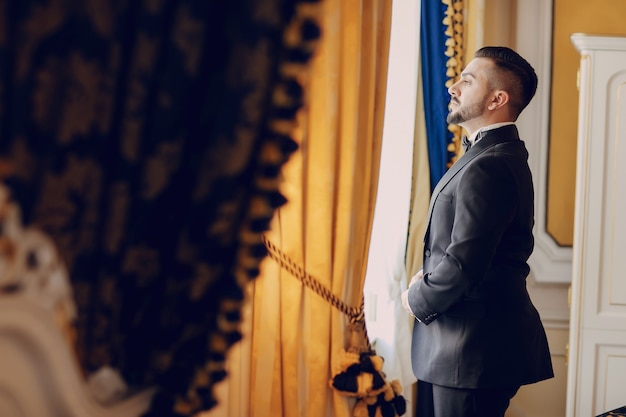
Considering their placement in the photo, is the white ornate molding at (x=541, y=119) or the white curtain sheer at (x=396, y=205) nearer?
the white curtain sheer at (x=396, y=205)

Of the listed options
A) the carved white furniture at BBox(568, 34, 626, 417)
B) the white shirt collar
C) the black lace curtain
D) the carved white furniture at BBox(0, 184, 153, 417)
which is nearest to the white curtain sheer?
the carved white furniture at BBox(568, 34, 626, 417)

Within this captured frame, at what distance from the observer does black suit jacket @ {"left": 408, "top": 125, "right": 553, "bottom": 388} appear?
153 centimetres

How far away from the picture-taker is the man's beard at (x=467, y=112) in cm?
176

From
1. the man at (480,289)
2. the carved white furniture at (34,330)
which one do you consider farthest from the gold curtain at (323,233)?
the carved white furniture at (34,330)

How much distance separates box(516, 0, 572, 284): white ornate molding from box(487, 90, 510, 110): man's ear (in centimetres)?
138

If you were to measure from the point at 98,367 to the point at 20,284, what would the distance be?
5.9 inches

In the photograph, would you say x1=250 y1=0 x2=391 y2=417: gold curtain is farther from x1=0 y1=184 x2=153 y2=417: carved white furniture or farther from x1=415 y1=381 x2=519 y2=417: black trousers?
x1=0 y1=184 x2=153 y2=417: carved white furniture

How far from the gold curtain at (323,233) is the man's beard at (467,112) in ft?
0.72

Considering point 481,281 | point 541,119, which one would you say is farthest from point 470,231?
point 541,119

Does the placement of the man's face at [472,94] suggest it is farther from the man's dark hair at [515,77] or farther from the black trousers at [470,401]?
the black trousers at [470,401]

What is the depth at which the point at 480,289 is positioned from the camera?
5.23ft

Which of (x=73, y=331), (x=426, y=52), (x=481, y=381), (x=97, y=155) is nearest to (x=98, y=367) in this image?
(x=73, y=331)

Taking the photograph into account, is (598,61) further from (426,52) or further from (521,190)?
(521,190)

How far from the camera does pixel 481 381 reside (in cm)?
157
